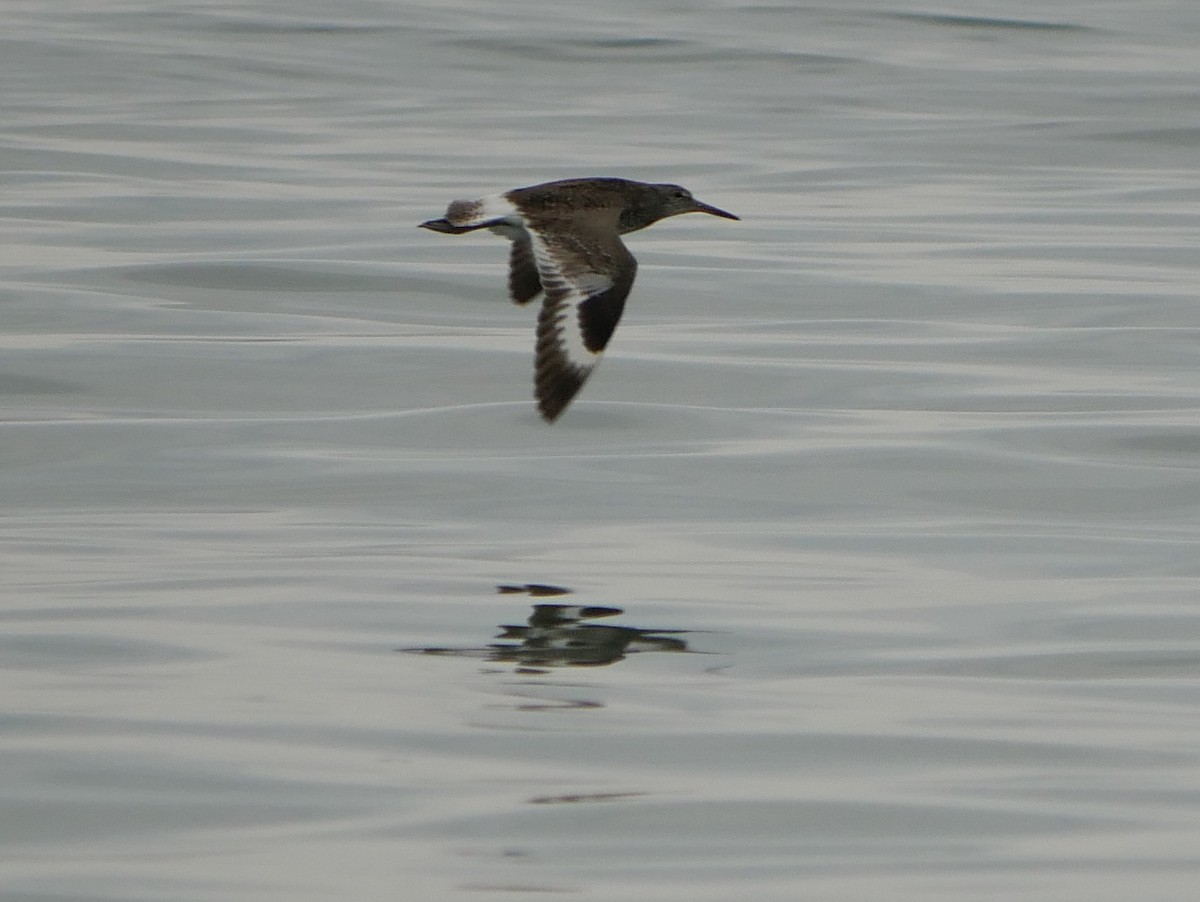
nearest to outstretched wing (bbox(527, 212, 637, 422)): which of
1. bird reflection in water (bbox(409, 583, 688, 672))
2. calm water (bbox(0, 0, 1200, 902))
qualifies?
calm water (bbox(0, 0, 1200, 902))

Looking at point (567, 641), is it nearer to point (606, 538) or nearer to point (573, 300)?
point (606, 538)

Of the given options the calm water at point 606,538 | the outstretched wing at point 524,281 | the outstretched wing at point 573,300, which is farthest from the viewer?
the outstretched wing at point 524,281

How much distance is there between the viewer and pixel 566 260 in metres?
7.88

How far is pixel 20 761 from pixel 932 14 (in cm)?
2504

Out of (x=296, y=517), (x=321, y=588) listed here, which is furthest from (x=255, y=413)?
(x=321, y=588)

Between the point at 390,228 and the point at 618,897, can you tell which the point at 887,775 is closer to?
the point at 618,897

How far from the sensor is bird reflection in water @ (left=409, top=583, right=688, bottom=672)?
5.48 meters

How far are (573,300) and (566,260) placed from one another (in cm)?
27

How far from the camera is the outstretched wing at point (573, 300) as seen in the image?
743cm

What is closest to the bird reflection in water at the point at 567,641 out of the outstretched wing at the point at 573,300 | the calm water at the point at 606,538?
the calm water at the point at 606,538

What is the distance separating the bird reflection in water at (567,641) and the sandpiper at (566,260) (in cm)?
146

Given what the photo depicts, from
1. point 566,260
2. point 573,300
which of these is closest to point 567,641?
point 573,300

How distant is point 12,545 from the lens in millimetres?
6766

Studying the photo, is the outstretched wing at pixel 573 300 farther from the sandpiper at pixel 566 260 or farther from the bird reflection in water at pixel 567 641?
the bird reflection in water at pixel 567 641
